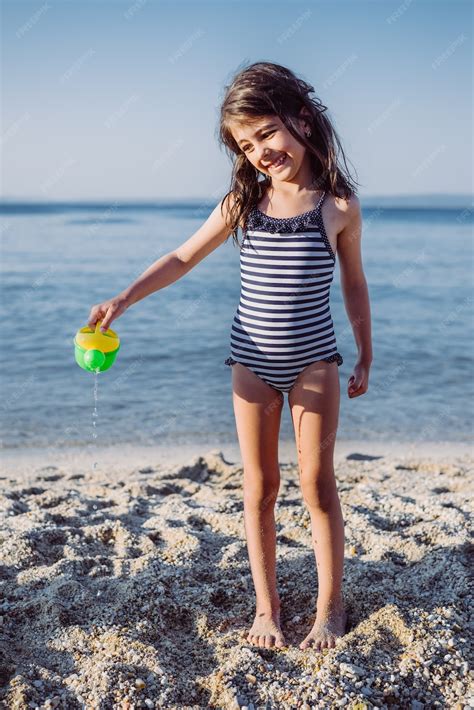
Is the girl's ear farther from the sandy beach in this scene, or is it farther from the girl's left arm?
the sandy beach

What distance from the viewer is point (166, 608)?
3.07m

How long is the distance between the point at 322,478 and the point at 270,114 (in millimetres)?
1381

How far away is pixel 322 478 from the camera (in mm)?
2855

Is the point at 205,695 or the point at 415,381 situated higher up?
the point at 205,695

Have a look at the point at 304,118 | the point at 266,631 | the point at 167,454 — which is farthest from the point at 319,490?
the point at 167,454

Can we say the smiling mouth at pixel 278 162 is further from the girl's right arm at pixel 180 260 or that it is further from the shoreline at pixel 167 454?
the shoreline at pixel 167 454

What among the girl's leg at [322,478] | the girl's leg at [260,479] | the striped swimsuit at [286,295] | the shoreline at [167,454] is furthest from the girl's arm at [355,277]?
the shoreline at [167,454]

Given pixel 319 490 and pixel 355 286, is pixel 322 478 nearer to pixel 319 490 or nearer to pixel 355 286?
pixel 319 490

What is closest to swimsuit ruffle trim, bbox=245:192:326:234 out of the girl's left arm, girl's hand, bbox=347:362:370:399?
the girl's left arm

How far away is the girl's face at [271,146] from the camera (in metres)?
2.72

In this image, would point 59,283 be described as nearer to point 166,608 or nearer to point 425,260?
point 425,260

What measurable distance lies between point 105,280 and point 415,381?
7.55 meters

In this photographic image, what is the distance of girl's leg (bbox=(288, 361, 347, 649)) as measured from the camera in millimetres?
2799

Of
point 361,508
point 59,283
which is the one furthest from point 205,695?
point 59,283
